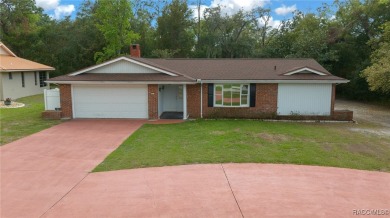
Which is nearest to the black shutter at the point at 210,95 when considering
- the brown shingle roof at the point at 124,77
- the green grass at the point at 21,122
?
the brown shingle roof at the point at 124,77

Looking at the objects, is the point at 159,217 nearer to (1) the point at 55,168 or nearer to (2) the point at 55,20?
(1) the point at 55,168

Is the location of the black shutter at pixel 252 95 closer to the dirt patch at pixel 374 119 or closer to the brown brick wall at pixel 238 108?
the brown brick wall at pixel 238 108

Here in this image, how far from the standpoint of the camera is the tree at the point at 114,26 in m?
35.1

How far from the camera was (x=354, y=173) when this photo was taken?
867cm

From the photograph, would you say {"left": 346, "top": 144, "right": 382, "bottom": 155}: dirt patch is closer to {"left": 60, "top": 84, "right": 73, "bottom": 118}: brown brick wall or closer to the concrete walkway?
the concrete walkway

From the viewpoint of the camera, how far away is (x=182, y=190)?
7332 mm

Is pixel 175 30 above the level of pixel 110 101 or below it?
above

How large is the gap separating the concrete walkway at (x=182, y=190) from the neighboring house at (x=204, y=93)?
24.1 feet

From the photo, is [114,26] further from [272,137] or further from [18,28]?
[272,137]

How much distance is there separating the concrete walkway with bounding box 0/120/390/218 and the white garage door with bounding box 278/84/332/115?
9.04 m

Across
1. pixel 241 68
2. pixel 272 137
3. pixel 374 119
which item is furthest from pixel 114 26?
pixel 272 137

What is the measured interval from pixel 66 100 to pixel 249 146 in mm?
10820

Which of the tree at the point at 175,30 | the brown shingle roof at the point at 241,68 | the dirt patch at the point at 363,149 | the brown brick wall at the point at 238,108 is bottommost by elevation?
the dirt patch at the point at 363,149

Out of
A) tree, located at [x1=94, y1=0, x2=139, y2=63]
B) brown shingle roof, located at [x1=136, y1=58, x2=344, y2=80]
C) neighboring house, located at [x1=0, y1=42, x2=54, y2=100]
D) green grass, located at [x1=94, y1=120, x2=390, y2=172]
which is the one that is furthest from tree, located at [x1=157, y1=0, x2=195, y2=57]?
green grass, located at [x1=94, y1=120, x2=390, y2=172]
